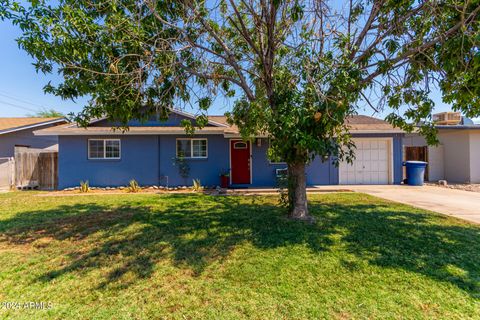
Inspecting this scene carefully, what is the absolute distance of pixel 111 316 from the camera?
2.68 metres

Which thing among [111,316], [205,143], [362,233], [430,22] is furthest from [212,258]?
[205,143]

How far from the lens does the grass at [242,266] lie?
2.82 meters

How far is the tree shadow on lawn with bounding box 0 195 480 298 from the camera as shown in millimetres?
3820

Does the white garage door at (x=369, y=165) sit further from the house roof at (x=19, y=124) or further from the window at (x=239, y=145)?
the house roof at (x=19, y=124)

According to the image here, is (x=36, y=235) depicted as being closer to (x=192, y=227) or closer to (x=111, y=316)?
(x=192, y=227)

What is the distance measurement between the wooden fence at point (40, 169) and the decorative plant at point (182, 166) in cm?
634

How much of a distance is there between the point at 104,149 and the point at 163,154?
2750 millimetres

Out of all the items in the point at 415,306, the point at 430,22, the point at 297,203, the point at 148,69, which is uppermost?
A: the point at 430,22

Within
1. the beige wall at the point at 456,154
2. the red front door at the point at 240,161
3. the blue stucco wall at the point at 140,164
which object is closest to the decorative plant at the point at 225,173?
the blue stucco wall at the point at 140,164

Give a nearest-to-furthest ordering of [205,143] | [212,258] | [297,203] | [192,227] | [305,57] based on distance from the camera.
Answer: [212,258], [305,57], [192,227], [297,203], [205,143]

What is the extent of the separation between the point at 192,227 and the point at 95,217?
115 inches

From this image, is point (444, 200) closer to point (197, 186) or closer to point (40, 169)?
point (197, 186)

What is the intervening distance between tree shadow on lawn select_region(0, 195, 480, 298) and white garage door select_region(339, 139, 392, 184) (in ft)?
18.2

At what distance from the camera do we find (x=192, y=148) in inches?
480
